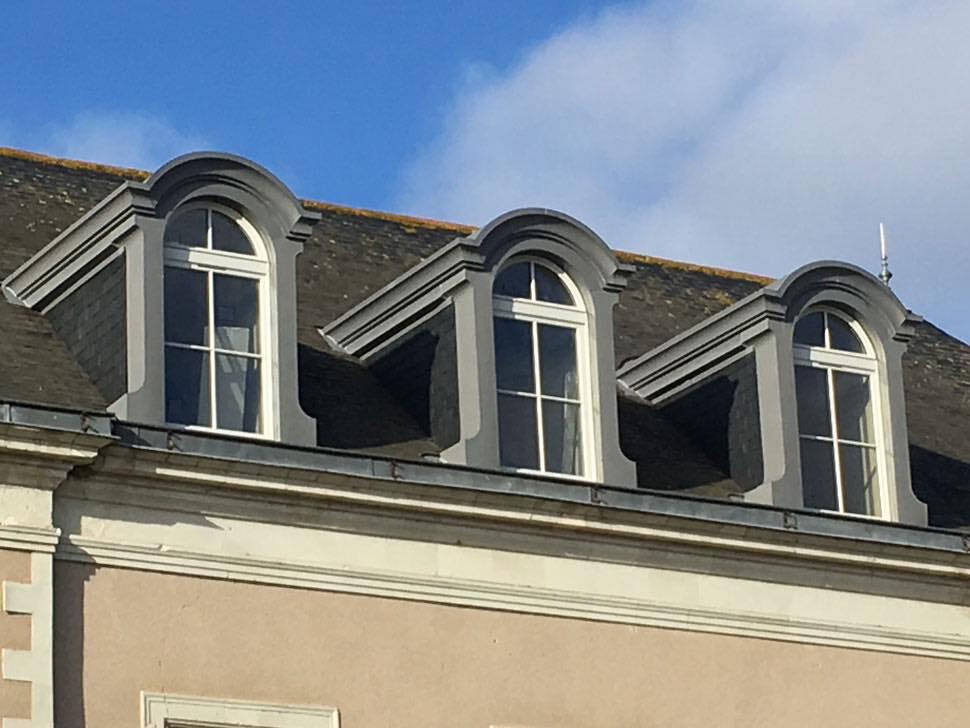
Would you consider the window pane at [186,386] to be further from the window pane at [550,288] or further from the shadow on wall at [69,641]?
the window pane at [550,288]

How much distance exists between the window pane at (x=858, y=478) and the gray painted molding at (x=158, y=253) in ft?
17.2

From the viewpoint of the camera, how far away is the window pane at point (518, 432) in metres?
24.9

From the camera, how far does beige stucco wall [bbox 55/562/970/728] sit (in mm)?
22312

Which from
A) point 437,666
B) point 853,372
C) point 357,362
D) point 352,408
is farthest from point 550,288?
point 437,666

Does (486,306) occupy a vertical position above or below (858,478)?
above

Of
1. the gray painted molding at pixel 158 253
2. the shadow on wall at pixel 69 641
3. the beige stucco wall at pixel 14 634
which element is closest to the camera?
the beige stucco wall at pixel 14 634

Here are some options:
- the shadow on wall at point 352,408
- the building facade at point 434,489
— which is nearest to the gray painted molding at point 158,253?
the building facade at point 434,489

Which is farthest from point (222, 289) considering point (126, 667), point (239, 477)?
point (126, 667)

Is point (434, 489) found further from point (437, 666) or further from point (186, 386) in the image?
point (186, 386)

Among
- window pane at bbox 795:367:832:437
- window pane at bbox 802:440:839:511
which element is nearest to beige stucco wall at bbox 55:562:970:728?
window pane at bbox 802:440:839:511

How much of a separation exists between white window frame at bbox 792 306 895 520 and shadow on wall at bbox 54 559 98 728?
7076mm

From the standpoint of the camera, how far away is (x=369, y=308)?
2608cm

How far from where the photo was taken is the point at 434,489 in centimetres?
2372

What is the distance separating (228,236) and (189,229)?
1.12 feet
